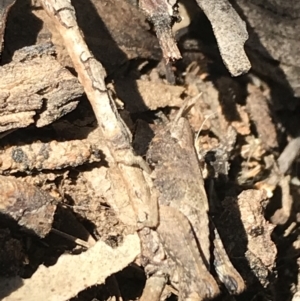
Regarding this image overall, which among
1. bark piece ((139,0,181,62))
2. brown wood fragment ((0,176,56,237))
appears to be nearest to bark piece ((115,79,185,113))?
bark piece ((139,0,181,62))

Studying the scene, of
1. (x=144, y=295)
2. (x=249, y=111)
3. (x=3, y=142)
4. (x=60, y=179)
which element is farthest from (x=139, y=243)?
(x=249, y=111)

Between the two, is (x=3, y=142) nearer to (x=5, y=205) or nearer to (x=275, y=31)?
(x=5, y=205)

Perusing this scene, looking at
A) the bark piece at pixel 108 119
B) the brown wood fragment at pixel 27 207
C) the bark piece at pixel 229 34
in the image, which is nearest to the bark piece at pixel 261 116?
the bark piece at pixel 229 34

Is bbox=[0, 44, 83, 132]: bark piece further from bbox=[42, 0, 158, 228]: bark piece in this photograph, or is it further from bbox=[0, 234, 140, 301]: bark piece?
bbox=[0, 234, 140, 301]: bark piece

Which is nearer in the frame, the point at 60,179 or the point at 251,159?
the point at 60,179

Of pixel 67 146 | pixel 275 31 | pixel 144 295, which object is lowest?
pixel 144 295

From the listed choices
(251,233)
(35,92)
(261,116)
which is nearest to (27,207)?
(35,92)

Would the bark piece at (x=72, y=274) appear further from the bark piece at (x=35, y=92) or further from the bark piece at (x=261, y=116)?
the bark piece at (x=261, y=116)
